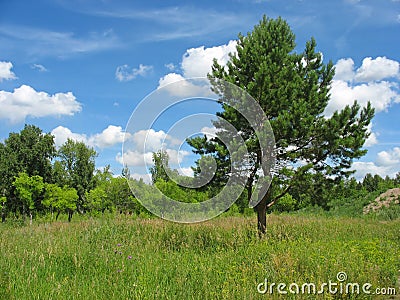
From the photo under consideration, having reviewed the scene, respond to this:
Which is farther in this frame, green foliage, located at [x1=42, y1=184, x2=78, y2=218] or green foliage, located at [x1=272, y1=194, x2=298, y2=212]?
green foliage, located at [x1=42, y1=184, x2=78, y2=218]

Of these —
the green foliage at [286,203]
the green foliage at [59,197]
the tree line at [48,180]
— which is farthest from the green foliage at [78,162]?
the green foliage at [286,203]

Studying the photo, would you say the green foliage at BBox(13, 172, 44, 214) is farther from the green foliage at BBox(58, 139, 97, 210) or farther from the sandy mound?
the sandy mound

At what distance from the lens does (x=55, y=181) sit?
109ft

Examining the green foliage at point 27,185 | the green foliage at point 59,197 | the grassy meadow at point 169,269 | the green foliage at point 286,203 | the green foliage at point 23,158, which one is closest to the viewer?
the grassy meadow at point 169,269

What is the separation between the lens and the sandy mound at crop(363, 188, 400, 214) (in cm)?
2298

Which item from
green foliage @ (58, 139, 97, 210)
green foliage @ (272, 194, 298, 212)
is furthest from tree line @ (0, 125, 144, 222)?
green foliage @ (272, 194, 298, 212)

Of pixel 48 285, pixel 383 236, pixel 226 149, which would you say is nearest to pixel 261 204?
pixel 226 149

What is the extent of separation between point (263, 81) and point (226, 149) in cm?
205

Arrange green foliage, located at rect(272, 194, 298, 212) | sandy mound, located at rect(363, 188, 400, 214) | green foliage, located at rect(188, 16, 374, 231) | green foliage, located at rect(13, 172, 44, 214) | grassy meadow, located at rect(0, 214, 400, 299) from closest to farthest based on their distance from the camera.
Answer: grassy meadow, located at rect(0, 214, 400, 299) < green foliage, located at rect(188, 16, 374, 231) < sandy mound, located at rect(363, 188, 400, 214) < green foliage, located at rect(13, 172, 44, 214) < green foliage, located at rect(272, 194, 298, 212)

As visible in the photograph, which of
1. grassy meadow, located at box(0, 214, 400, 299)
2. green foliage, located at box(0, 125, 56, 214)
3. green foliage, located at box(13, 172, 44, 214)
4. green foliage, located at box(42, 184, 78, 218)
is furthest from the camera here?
green foliage, located at box(0, 125, 56, 214)

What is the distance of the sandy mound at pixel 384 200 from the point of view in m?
23.0

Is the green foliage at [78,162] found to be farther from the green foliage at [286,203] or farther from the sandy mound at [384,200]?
the sandy mound at [384,200]

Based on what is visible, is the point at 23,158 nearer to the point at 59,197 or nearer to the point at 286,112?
the point at 59,197

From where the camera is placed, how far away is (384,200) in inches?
937
